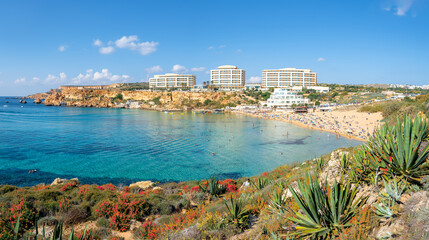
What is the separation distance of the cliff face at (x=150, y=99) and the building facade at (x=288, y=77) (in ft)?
96.8

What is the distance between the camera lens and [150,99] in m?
99.6

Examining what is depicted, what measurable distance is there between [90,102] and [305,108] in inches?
3260

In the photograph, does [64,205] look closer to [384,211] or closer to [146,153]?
[384,211]

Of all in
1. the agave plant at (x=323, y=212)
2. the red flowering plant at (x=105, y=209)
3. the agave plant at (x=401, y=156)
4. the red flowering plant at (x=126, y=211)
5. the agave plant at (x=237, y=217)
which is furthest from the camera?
the red flowering plant at (x=105, y=209)

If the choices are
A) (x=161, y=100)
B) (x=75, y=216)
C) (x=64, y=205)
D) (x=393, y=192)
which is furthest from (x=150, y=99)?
(x=393, y=192)

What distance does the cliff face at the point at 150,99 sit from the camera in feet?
287

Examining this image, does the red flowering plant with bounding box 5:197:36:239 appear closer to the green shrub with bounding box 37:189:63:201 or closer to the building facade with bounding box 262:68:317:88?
the green shrub with bounding box 37:189:63:201

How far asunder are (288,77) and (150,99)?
6229cm

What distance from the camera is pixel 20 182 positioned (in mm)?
17031

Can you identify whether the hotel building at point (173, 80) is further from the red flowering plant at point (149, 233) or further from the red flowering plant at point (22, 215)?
the red flowering plant at point (149, 233)

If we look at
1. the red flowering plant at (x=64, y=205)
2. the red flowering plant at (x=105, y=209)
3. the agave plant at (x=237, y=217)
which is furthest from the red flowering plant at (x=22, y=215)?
the agave plant at (x=237, y=217)

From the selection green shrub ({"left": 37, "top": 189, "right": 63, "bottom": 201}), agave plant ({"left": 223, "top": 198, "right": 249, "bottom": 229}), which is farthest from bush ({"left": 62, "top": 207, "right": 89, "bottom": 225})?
agave plant ({"left": 223, "top": 198, "right": 249, "bottom": 229})

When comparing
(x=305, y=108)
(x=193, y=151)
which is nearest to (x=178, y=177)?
(x=193, y=151)

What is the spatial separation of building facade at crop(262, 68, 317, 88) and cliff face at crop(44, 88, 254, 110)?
29509 mm
